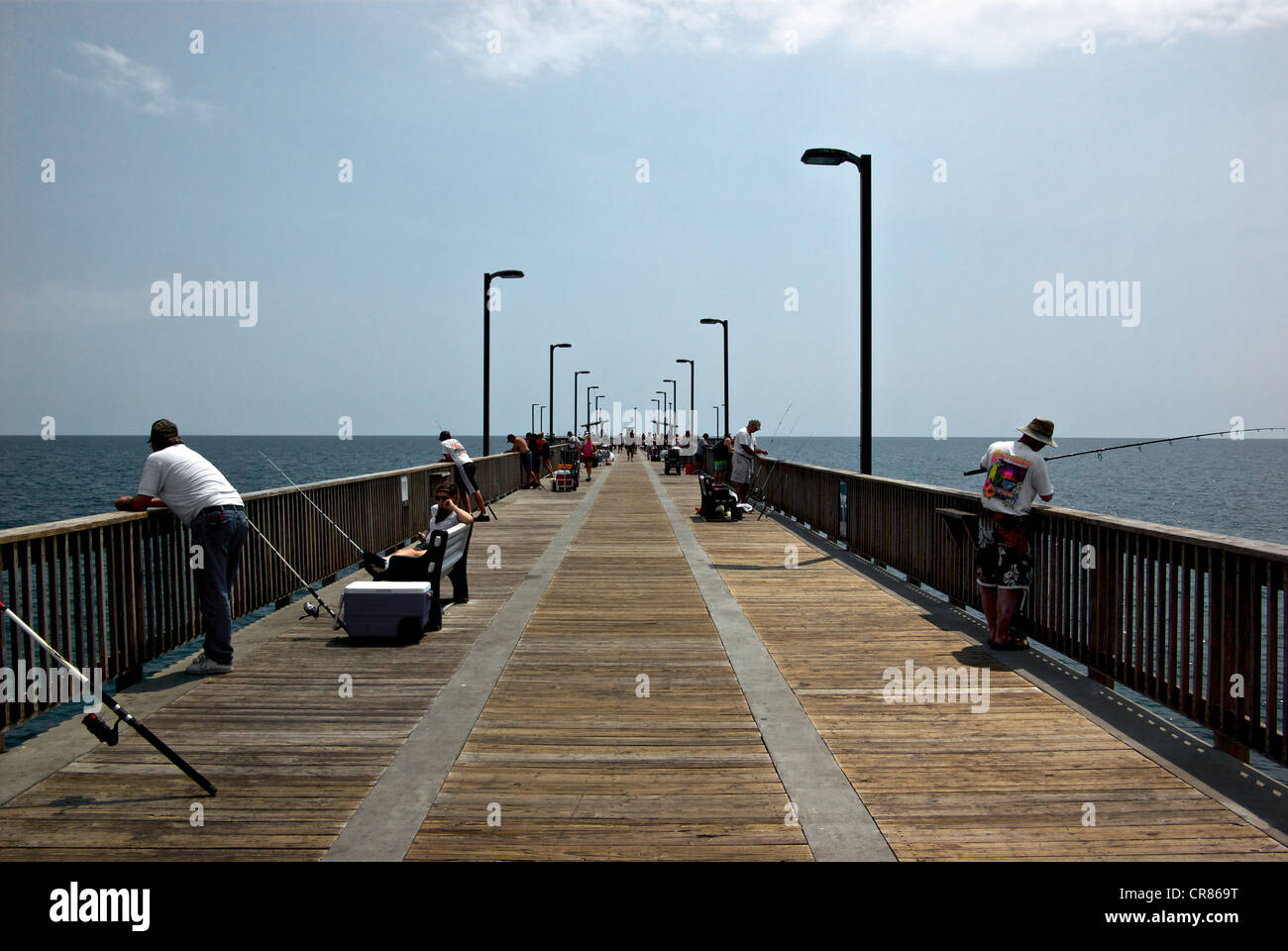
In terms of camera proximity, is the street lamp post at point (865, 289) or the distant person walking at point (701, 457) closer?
the street lamp post at point (865, 289)

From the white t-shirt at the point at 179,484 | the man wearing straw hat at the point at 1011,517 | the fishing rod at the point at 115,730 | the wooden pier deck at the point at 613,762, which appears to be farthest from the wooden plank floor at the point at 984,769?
the white t-shirt at the point at 179,484

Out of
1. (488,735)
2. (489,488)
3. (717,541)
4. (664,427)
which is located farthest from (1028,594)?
(664,427)

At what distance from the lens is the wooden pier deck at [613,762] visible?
4.29 metres

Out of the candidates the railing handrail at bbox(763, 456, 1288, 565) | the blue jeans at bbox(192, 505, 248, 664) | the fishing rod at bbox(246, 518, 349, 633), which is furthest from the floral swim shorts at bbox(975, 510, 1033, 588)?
the blue jeans at bbox(192, 505, 248, 664)

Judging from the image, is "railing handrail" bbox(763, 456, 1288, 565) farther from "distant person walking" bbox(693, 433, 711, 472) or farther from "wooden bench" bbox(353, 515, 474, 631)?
"distant person walking" bbox(693, 433, 711, 472)

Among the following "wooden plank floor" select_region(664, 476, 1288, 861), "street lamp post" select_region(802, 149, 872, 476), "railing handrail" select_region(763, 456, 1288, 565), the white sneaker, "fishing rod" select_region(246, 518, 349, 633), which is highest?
"street lamp post" select_region(802, 149, 872, 476)

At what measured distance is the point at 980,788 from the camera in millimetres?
4961

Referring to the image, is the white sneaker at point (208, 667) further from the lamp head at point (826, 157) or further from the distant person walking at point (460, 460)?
the lamp head at point (826, 157)

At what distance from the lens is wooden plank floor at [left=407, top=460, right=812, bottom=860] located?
4.30m

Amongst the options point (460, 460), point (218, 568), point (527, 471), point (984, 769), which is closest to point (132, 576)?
point (218, 568)

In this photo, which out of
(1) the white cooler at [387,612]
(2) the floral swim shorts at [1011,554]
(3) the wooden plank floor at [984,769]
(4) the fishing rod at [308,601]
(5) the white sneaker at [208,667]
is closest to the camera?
(3) the wooden plank floor at [984,769]

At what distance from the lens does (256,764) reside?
528 cm

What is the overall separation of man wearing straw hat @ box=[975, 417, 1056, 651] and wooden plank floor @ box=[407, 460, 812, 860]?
2.31 m

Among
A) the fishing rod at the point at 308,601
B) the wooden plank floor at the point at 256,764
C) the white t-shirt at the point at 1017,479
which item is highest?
the white t-shirt at the point at 1017,479
